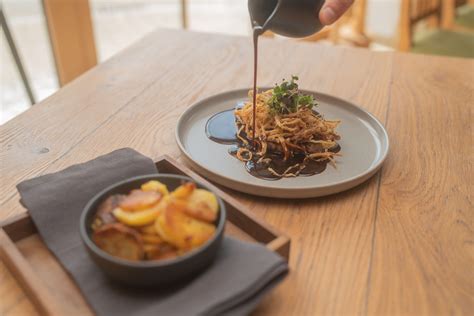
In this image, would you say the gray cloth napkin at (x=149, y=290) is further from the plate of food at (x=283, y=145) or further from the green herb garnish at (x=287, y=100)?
the green herb garnish at (x=287, y=100)

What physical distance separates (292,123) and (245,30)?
127 inches

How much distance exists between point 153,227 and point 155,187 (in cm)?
9

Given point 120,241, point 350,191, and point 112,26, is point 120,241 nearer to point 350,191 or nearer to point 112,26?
point 350,191

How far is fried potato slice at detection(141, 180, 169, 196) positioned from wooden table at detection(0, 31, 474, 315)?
0.23 m

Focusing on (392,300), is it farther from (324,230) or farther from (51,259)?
(51,259)

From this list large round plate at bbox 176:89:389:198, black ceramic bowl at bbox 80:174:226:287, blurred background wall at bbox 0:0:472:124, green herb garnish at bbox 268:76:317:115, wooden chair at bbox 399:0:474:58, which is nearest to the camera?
black ceramic bowl at bbox 80:174:226:287

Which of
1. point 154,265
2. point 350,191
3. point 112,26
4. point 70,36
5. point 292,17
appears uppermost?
point 292,17

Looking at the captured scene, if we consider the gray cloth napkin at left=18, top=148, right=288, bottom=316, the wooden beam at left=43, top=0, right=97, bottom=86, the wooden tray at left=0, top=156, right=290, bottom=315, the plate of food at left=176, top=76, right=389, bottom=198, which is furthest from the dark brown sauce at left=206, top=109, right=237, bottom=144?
the wooden beam at left=43, top=0, right=97, bottom=86

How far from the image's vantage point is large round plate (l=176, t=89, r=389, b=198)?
2.88 ft

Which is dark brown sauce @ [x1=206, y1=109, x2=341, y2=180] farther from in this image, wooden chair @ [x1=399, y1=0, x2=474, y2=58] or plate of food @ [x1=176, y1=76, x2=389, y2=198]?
wooden chair @ [x1=399, y1=0, x2=474, y2=58]

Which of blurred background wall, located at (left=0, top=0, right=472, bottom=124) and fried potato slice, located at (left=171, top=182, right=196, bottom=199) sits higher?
fried potato slice, located at (left=171, top=182, right=196, bottom=199)

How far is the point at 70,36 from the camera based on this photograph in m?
2.31

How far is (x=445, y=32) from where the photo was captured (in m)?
2.86

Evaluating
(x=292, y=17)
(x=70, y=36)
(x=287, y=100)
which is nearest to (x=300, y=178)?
(x=287, y=100)
